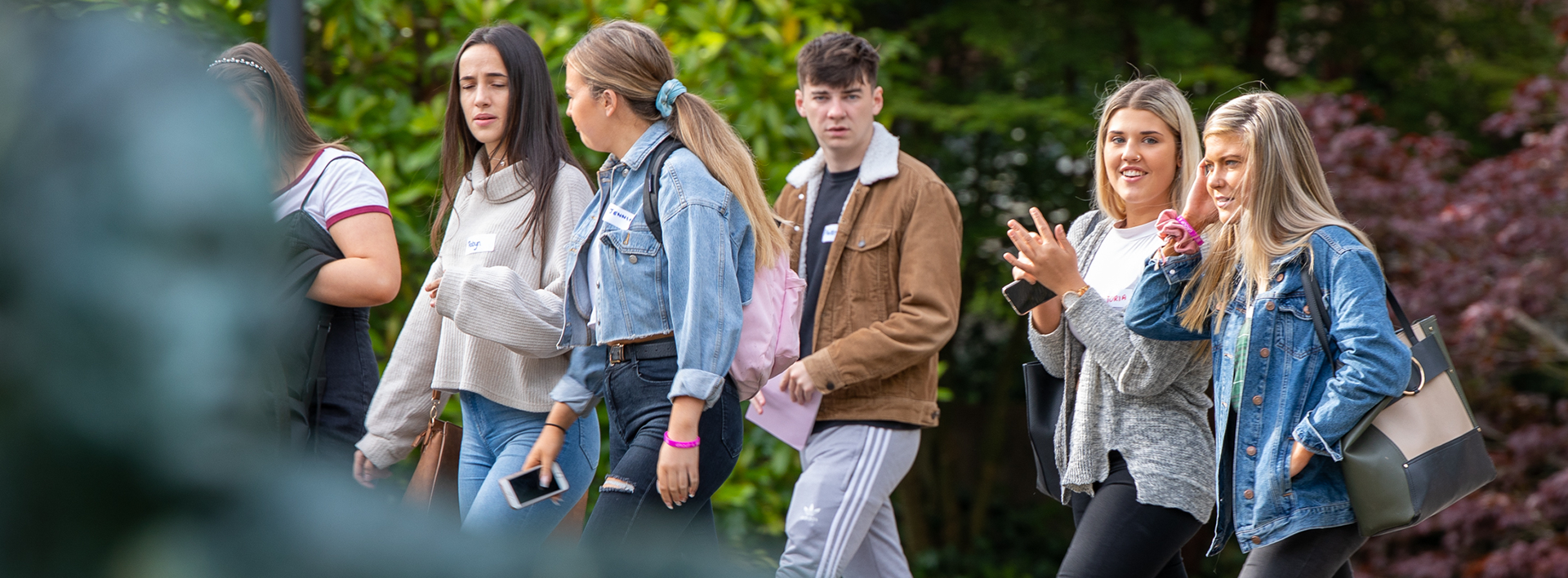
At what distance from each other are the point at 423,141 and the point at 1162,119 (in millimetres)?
3068

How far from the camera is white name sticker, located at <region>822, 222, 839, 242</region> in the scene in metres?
3.58

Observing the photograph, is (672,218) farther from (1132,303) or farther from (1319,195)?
(1319,195)

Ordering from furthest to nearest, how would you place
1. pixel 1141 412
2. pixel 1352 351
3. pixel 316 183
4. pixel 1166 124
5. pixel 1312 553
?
pixel 1166 124, pixel 1141 412, pixel 316 183, pixel 1312 553, pixel 1352 351

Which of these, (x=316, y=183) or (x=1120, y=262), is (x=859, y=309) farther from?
(x=316, y=183)

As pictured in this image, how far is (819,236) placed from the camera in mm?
3650

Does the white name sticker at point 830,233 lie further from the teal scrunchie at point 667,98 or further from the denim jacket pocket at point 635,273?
the denim jacket pocket at point 635,273

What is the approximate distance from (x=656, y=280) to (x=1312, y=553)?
1431 mm

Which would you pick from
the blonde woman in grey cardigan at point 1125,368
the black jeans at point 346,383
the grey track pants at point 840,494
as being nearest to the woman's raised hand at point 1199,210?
the blonde woman in grey cardigan at point 1125,368

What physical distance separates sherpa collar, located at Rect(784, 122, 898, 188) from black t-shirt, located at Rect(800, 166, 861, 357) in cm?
5

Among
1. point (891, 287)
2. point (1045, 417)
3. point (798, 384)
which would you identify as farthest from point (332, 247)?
point (1045, 417)

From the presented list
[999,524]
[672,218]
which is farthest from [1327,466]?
[999,524]

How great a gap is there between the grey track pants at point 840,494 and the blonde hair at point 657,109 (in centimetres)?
78

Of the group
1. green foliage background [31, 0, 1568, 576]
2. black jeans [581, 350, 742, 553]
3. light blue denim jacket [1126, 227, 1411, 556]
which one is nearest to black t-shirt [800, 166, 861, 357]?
black jeans [581, 350, 742, 553]

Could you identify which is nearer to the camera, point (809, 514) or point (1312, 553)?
point (1312, 553)
